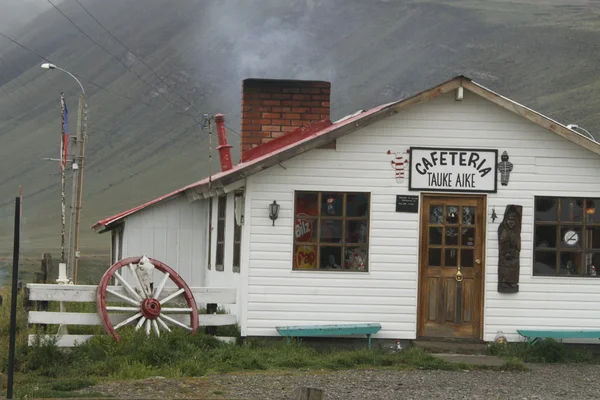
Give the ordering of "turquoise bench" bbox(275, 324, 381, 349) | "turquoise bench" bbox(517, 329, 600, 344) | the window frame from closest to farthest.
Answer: "turquoise bench" bbox(275, 324, 381, 349), "turquoise bench" bbox(517, 329, 600, 344), the window frame

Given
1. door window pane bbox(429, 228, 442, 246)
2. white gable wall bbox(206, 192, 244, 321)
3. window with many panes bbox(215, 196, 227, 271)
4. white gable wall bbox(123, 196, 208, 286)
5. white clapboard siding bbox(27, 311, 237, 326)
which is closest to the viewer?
white clapboard siding bbox(27, 311, 237, 326)

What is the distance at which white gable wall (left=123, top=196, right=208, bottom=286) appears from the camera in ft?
74.8

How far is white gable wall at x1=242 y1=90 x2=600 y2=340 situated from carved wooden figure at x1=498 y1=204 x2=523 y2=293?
0.10 m

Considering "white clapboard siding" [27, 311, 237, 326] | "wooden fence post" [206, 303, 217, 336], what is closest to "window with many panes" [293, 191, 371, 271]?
"wooden fence post" [206, 303, 217, 336]

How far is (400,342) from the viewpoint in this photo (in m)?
17.8

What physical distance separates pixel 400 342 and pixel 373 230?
5.25 ft

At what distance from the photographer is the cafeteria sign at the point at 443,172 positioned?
17906 mm

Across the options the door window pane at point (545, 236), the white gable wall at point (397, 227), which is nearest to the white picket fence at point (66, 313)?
the white gable wall at point (397, 227)

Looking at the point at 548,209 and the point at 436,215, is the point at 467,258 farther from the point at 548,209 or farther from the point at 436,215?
the point at 548,209

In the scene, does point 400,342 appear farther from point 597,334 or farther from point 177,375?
point 177,375

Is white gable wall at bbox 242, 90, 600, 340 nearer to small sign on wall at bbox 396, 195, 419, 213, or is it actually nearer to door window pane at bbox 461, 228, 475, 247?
Answer: small sign on wall at bbox 396, 195, 419, 213

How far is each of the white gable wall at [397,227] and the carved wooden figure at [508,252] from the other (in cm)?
10

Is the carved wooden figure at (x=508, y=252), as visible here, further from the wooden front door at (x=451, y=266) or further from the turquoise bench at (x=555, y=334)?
the turquoise bench at (x=555, y=334)

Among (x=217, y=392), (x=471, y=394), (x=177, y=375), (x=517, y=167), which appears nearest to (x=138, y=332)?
(x=177, y=375)
